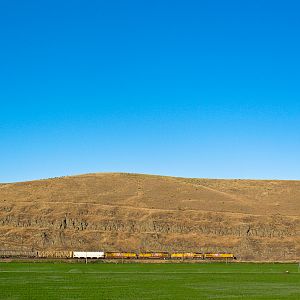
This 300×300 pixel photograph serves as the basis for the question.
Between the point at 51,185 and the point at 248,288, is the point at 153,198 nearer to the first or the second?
the point at 51,185

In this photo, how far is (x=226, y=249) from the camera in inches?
4946

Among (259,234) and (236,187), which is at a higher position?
(236,187)

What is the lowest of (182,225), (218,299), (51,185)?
(218,299)

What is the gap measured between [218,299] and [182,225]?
350 ft

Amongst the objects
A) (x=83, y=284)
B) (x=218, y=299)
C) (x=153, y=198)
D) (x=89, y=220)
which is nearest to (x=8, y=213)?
(x=89, y=220)

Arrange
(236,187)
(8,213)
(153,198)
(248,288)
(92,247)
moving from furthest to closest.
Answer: (236,187) → (153,198) → (8,213) → (92,247) → (248,288)

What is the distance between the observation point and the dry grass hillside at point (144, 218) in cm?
12594

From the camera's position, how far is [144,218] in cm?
14162

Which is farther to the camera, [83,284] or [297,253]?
[297,253]

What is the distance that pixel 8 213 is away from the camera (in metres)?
137

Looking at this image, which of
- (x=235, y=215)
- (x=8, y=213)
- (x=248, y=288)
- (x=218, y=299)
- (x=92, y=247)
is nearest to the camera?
(x=218, y=299)

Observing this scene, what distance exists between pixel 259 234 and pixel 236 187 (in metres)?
56.9

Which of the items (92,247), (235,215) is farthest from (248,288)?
(235,215)

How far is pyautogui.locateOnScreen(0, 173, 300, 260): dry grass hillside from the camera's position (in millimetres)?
125938
